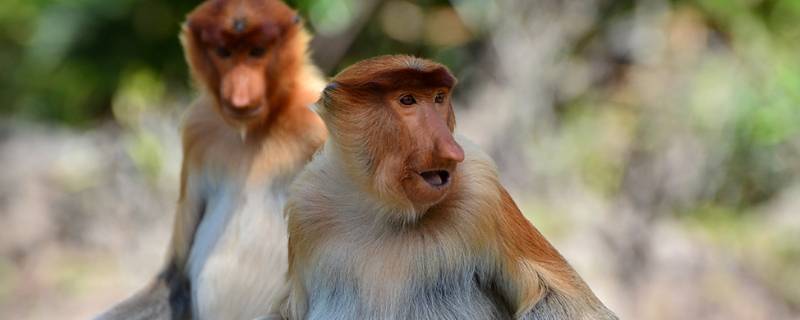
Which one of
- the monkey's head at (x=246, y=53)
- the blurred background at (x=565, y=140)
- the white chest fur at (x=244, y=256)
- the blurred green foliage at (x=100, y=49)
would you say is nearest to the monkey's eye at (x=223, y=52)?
the monkey's head at (x=246, y=53)

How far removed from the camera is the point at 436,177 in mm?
2896

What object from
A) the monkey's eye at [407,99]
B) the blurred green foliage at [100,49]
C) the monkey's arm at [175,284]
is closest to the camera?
the monkey's eye at [407,99]

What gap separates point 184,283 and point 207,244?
31cm

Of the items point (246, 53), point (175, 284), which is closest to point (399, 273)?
point (246, 53)

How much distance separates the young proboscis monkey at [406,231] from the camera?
298 cm

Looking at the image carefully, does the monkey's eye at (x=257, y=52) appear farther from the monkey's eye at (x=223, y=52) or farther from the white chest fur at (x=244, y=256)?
the white chest fur at (x=244, y=256)

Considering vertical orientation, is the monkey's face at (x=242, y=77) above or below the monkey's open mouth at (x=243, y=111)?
above

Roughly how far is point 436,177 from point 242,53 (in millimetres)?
1388

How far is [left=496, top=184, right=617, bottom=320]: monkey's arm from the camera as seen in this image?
10.0ft

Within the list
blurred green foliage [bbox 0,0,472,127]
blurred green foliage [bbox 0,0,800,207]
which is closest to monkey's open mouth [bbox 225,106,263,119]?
blurred green foliage [bbox 0,0,800,207]

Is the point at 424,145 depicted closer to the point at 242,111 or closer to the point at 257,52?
the point at 242,111

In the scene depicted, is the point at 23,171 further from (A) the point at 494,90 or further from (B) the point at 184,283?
(B) the point at 184,283

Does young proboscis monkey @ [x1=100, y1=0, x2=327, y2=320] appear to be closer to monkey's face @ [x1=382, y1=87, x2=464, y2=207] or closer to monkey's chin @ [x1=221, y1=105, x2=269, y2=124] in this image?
monkey's chin @ [x1=221, y1=105, x2=269, y2=124]

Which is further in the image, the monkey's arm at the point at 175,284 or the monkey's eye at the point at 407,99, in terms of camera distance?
the monkey's arm at the point at 175,284
